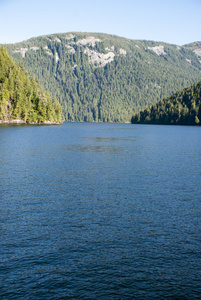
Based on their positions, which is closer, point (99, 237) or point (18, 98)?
point (99, 237)

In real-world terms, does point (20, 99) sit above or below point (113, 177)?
above

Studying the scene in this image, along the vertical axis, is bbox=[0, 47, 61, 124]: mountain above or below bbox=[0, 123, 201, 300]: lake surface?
above

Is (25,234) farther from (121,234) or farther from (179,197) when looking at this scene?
(179,197)

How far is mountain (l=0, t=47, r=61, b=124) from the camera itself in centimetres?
16301

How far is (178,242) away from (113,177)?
56.6 feet

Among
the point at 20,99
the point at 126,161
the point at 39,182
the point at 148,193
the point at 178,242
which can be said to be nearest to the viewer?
the point at 178,242

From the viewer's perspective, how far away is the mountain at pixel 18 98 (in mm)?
163012

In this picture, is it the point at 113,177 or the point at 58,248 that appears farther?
the point at 113,177

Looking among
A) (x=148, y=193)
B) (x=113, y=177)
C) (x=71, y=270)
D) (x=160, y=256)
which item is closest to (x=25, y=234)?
(x=71, y=270)

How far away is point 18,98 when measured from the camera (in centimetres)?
16488

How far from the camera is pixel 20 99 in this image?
165 meters

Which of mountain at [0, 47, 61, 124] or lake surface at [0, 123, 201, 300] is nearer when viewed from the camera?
lake surface at [0, 123, 201, 300]

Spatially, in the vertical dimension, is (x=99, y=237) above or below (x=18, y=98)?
below

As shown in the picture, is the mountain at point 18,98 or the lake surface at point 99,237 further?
the mountain at point 18,98
